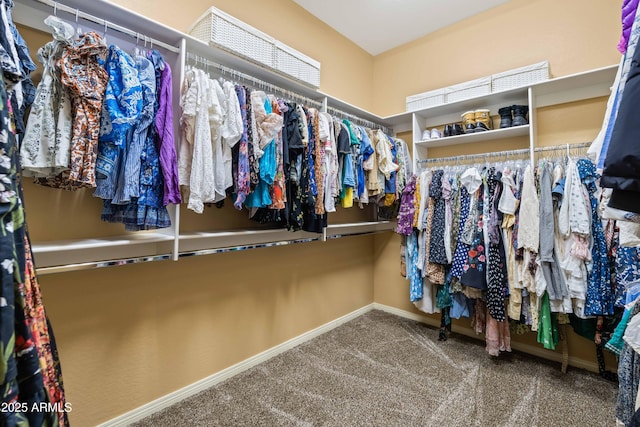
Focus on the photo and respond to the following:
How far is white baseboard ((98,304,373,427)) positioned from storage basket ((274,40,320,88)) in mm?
2095

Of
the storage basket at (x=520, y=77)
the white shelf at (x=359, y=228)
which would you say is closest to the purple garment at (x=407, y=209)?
the white shelf at (x=359, y=228)

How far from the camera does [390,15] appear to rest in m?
2.71

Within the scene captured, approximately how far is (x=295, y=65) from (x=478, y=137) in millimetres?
1642

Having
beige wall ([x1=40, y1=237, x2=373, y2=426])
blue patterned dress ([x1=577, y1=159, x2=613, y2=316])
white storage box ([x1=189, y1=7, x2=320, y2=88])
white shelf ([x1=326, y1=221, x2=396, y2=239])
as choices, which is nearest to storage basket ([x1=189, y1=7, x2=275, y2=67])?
white storage box ([x1=189, y1=7, x2=320, y2=88])

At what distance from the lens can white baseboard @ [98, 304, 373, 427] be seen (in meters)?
1.64

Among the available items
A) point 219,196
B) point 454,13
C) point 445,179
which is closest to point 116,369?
point 219,196

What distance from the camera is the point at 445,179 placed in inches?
97.6

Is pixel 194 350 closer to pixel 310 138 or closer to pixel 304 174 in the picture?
pixel 304 174

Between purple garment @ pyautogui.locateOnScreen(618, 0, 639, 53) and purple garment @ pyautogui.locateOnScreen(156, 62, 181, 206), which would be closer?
purple garment @ pyautogui.locateOnScreen(618, 0, 639, 53)

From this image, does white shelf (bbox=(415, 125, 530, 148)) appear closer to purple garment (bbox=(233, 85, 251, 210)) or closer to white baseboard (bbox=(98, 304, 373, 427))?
purple garment (bbox=(233, 85, 251, 210))

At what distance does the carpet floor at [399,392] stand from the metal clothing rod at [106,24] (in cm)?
206

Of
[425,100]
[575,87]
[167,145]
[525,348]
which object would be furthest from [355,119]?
[525,348]

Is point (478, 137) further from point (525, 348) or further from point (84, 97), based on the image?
point (84, 97)

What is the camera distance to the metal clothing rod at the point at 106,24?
1295 millimetres
